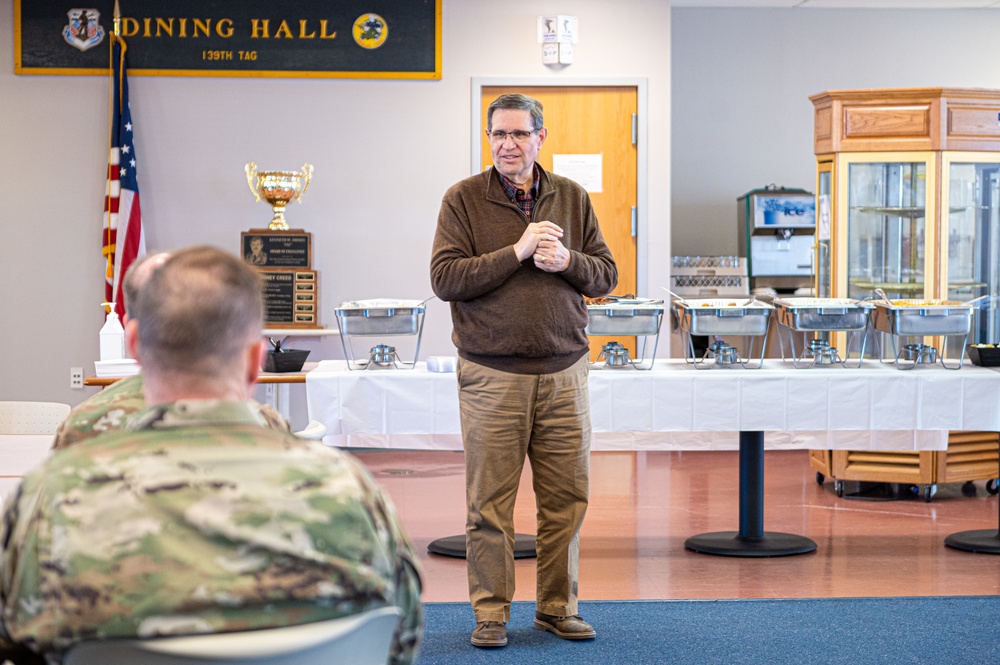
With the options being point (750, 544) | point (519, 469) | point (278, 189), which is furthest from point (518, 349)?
point (278, 189)

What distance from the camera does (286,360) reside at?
13.4 ft

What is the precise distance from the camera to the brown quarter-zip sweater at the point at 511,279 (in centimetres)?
316

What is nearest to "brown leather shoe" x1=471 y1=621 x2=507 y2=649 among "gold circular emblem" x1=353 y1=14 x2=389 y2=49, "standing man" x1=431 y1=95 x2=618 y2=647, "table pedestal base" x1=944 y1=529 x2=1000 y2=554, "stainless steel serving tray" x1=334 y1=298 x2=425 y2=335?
"standing man" x1=431 y1=95 x2=618 y2=647

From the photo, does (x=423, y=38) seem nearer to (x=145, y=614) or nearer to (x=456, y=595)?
(x=456, y=595)

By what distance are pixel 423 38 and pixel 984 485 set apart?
4.04 m

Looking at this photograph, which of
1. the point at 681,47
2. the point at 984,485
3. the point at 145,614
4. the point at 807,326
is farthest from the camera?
the point at 681,47

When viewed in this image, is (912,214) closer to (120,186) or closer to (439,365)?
→ (439,365)

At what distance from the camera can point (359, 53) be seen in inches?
262

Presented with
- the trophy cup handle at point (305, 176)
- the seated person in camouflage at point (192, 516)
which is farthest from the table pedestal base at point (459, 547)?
the seated person in camouflage at point (192, 516)

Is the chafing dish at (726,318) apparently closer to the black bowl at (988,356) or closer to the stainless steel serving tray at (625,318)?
the stainless steel serving tray at (625,318)

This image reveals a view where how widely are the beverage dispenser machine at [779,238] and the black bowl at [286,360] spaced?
4.70m

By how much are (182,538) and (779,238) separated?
7.38 m

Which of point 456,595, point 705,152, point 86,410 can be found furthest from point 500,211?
point 705,152

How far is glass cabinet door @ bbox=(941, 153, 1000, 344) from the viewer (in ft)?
18.8
